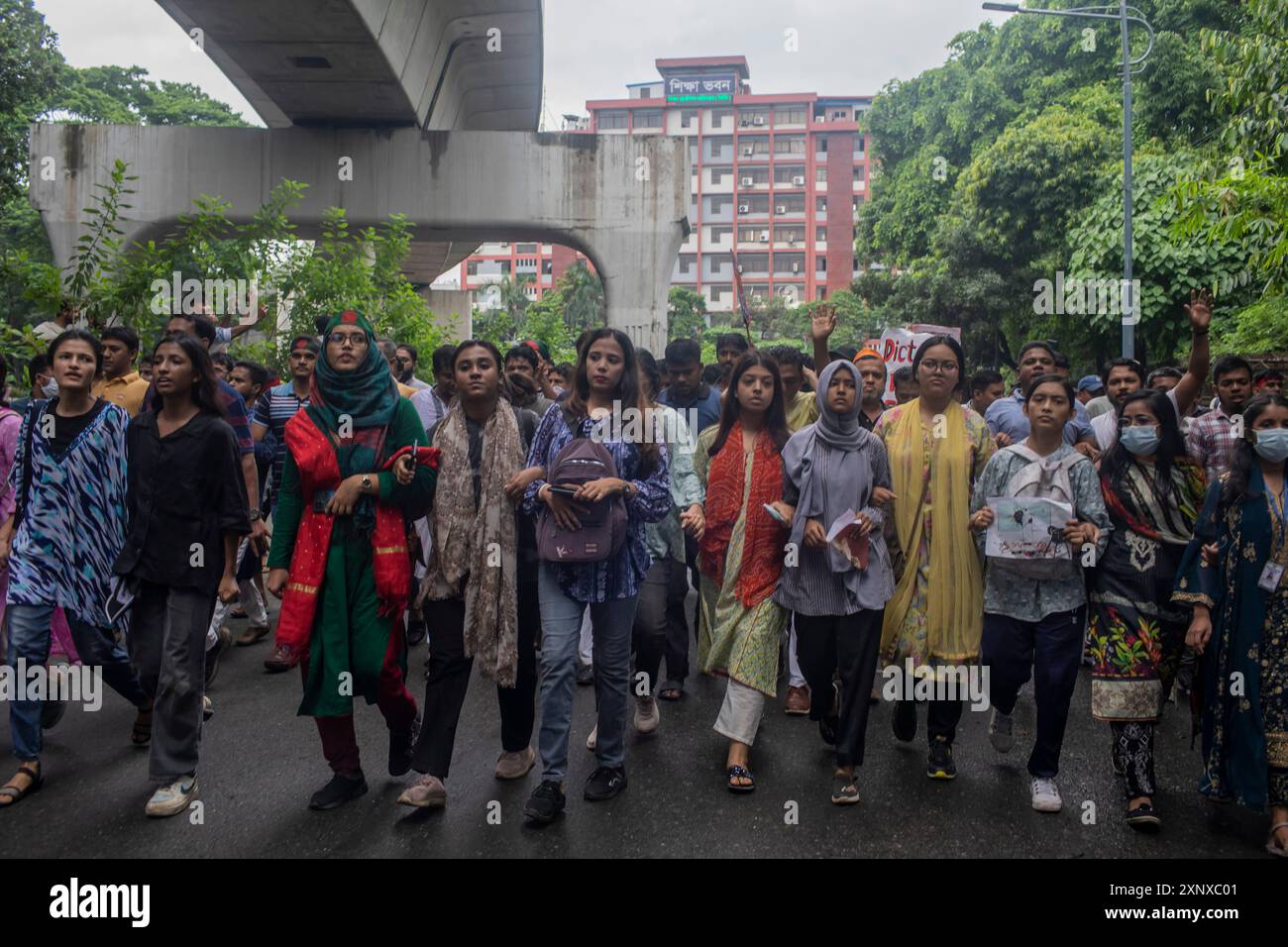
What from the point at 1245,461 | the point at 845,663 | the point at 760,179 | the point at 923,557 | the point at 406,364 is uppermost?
the point at 760,179

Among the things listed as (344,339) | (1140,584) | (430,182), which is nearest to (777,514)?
(1140,584)

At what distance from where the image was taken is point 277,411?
23.7ft

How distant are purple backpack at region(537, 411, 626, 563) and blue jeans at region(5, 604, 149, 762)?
2.29 meters

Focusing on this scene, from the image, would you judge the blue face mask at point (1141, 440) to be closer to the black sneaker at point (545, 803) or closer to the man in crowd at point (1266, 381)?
the man in crowd at point (1266, 381)

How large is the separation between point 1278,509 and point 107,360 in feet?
19.2

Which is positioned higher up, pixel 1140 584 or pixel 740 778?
pixel 1140 584

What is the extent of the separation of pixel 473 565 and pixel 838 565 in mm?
1604

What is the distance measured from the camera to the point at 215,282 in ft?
31.4

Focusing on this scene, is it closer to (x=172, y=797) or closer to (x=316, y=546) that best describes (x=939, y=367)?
(x=316, y=546)

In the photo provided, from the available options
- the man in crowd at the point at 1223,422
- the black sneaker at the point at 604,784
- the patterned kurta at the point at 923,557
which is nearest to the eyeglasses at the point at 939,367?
the patterned kurta at the point at 923,557

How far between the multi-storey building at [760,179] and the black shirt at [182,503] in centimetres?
7431

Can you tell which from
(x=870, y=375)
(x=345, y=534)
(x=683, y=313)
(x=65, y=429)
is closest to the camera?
(x=345, y=534)

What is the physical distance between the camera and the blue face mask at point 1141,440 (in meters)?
4.54
